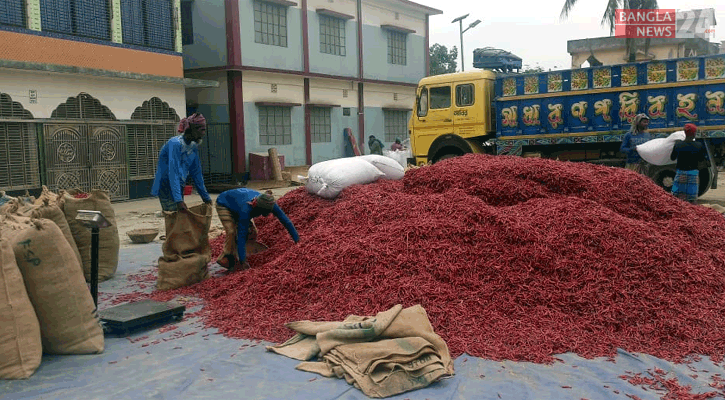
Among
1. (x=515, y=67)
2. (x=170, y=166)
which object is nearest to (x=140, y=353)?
(x=170, y=166)

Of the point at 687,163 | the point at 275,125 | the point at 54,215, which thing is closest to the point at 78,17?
the point at 275,125

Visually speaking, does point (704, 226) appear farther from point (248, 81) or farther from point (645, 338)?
point (248, 81)

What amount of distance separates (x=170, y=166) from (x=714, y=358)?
4.71 metres

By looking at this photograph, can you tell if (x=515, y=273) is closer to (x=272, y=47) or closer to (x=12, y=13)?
(x=12, y=13)

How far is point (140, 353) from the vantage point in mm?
3863

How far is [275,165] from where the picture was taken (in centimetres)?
1783

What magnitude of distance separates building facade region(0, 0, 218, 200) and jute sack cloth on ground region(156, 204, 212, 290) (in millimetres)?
8020

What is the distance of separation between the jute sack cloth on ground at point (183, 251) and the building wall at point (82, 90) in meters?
8.45

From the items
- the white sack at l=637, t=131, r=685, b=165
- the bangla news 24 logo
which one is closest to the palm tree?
the bangla news 24 logo

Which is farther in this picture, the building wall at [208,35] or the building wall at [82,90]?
the building wall at [208,35]

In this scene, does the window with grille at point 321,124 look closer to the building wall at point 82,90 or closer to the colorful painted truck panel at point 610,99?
the building wall at point 82,90

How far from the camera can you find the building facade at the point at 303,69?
694 inches

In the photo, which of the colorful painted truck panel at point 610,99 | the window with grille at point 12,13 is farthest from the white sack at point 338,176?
the window with grille at point 12,13

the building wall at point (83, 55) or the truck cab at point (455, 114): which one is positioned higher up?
the building wall at point (83, 55)
